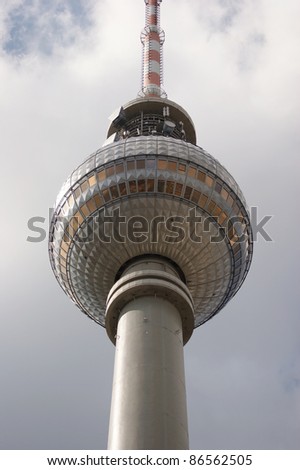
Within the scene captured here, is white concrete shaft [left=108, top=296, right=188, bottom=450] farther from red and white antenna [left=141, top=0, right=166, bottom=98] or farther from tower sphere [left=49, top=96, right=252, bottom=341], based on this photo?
red and white antenna [left=141, top=0, right=166, bottom=98]

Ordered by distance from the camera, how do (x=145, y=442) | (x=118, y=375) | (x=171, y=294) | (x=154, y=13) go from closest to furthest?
1. (x=145, y=442)
2. (x=118, y=375)
3. (x=171, y=294)
4. (x=154, y=13)

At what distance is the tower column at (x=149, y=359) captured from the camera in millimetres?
28328

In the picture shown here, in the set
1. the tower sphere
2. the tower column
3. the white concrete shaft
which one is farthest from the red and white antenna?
the white concrete shaft

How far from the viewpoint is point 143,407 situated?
28953 millimetres

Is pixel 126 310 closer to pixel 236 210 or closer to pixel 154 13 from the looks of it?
pixel 236 210

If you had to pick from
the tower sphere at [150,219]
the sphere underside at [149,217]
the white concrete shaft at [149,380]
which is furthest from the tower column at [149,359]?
the sphere underside at [149,217]

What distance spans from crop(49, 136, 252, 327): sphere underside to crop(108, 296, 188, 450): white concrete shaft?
418 centimetres

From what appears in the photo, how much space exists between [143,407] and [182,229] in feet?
38.0

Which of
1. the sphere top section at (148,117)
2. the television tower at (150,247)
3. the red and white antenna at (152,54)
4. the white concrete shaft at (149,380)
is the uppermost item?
the red and white antenna at (152,54)

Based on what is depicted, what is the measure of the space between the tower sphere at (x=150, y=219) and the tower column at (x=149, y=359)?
1728mm

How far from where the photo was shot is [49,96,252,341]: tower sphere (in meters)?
36.0

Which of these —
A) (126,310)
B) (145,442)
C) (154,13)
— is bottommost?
(145,442)

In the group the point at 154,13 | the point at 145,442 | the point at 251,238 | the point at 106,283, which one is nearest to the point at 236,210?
the point at 251,238

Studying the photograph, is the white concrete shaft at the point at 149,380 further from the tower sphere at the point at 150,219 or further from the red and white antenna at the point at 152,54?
the red and white antenna at the point at 152,54
